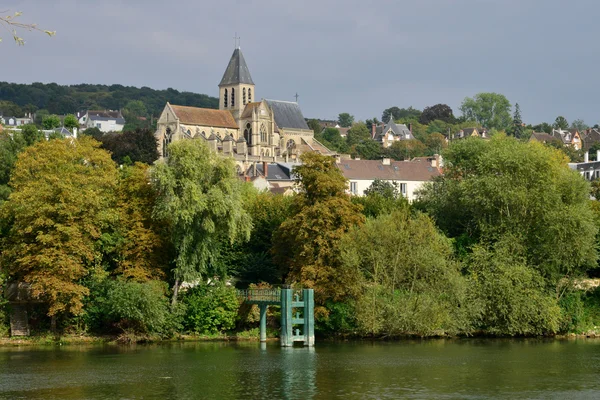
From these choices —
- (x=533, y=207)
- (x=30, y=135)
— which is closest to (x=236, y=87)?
(x=30, y=135)

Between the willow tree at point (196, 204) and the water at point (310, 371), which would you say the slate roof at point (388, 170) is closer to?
the willow tree at point (196, 204)

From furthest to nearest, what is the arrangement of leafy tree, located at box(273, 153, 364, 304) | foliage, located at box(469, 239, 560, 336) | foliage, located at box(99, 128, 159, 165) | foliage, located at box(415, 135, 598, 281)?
1. foliage, located at box(99, 128, 159, 165)
2. foliage, located at box(415, 135, 598, 281)
3. leafy tree, located at box(273, 153, 364, 304)
4. foliage, located at box(469, 239, 560, 336)

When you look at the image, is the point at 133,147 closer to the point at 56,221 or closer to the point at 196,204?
the point at 56,221

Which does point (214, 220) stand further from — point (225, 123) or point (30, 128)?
point (225, 123)

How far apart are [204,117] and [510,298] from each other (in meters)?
109

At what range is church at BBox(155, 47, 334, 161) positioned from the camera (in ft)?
485

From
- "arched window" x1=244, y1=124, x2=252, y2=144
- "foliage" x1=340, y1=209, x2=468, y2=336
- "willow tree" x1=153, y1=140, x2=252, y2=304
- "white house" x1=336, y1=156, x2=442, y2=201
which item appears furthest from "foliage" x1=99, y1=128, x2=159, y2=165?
"foliage" x1=340, y1=209, x2=468, y2=336

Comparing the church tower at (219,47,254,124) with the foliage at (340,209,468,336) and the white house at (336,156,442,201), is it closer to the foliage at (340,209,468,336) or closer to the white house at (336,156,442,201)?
the white house at (336,156,442,201)

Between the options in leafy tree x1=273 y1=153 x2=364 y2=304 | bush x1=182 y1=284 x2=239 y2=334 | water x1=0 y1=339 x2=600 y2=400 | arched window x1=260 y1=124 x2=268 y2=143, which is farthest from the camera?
arched window x1=260 y1=124 x2=268 y2=143

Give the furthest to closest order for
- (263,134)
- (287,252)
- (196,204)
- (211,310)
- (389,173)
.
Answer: (263,134)
(389,173)
(287,252)
(211,310)
(196,204)

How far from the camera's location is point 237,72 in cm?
16425

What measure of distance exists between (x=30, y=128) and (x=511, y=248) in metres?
44.7

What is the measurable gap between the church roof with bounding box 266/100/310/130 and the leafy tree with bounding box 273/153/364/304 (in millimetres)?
111358

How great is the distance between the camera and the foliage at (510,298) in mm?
51562
